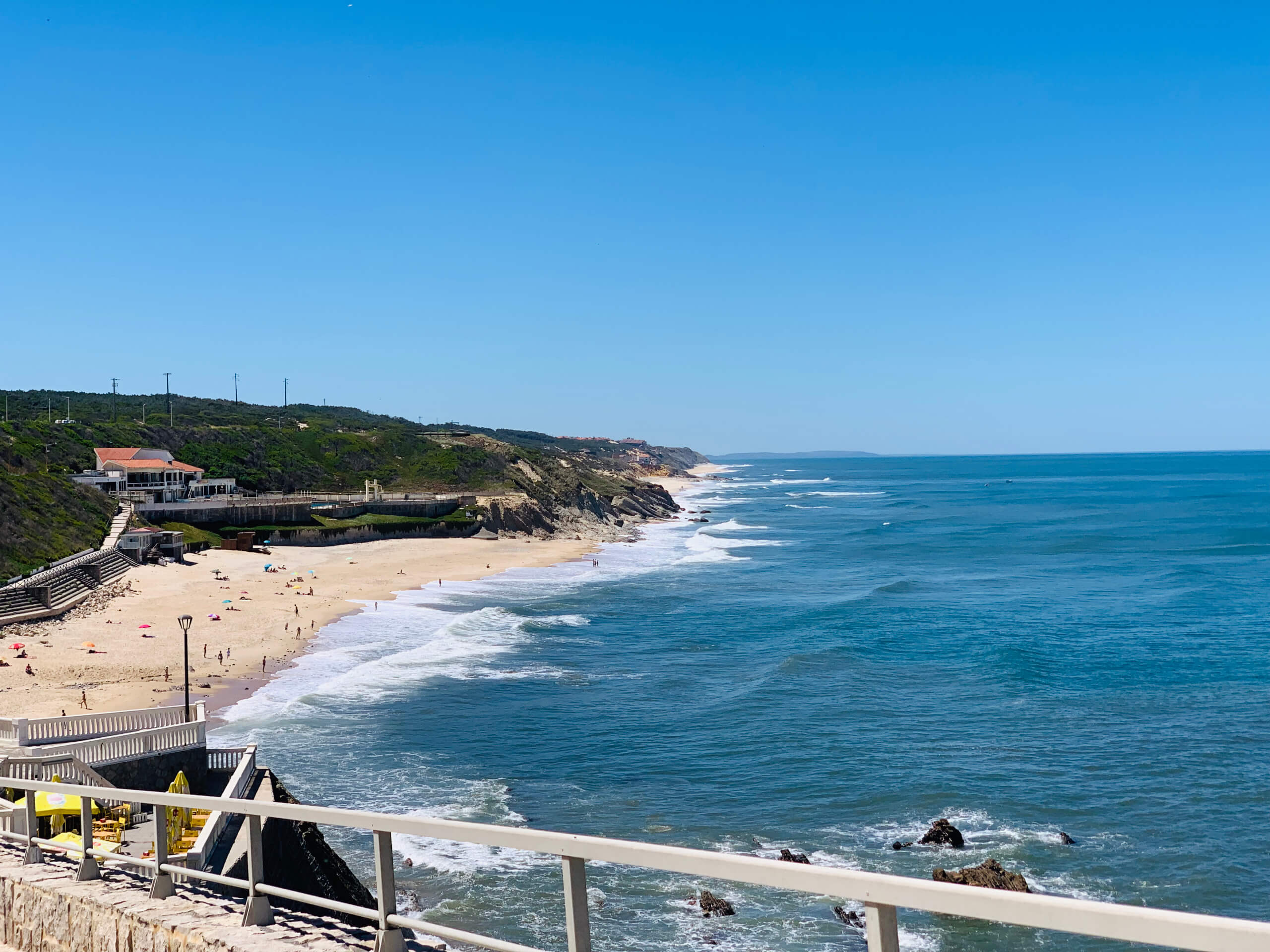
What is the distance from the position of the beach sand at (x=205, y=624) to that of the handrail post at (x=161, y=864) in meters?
25.1

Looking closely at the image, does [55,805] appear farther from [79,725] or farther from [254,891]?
[254,891]

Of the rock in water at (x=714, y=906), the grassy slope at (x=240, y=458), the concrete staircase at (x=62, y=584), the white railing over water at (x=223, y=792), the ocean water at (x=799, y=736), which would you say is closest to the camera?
the white railing over water at (x=223, y=792)

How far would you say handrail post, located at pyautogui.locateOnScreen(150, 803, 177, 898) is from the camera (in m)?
7.84

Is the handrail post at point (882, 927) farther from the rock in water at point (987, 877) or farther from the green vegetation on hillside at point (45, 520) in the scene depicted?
the green vegetation on hillside at point (45, 520)

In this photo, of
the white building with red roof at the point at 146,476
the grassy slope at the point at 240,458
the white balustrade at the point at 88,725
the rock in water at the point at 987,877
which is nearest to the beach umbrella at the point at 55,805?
the white balustrade at the point at 88,725

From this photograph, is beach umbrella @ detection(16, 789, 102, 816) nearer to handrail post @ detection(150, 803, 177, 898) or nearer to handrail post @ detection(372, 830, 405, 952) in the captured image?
handrail post @ detection(150, 803, 177, 898)

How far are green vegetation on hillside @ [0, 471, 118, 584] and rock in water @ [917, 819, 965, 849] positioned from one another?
43377mm

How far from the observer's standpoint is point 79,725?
2000 cm

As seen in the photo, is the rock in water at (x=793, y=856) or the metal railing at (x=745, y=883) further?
the rock in water at (x=793, y=856)

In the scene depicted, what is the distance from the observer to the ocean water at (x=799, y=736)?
2109 cm

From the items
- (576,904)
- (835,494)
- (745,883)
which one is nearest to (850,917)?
(576,904)

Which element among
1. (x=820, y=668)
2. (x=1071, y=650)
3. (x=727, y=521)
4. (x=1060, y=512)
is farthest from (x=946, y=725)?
(x=1060, y=512)

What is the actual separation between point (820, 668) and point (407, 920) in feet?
121

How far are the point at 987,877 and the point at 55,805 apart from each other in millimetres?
16976
